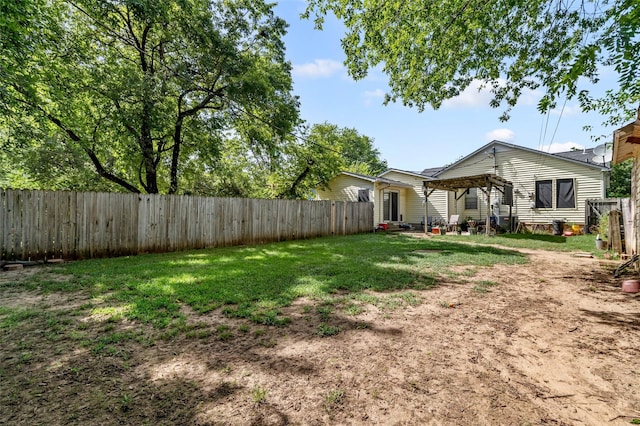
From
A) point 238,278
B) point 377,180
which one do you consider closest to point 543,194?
point 377,180

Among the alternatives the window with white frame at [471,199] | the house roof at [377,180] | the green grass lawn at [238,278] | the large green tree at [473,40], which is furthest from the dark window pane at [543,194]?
the large green tree at [473,40]

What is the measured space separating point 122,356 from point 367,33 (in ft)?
21.2

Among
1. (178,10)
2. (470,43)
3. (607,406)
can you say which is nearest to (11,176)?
(178,10)

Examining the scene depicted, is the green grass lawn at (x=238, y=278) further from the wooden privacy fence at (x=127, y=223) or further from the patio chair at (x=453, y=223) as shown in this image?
the patio chair at (x=453, y=223)

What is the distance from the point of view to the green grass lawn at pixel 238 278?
3.56 metres

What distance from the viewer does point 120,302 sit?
3.67m

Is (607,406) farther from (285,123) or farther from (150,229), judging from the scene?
(285,123)

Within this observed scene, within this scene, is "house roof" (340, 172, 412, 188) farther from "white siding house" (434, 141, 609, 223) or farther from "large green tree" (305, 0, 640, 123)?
"large green tree" (305, 0, 640, 123)

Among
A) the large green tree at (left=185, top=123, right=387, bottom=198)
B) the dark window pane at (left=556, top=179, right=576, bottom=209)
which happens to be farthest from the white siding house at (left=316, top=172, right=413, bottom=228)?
the dark window pane at (left=556, top=179, right=576, bottom=209)

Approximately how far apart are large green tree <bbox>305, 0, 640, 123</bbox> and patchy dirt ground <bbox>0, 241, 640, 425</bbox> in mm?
4458

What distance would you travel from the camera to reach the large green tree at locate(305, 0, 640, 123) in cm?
527

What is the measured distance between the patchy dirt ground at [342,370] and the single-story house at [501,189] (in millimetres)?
11429

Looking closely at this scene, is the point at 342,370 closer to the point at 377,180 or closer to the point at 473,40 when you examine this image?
the point at 473,40

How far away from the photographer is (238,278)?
491cm
